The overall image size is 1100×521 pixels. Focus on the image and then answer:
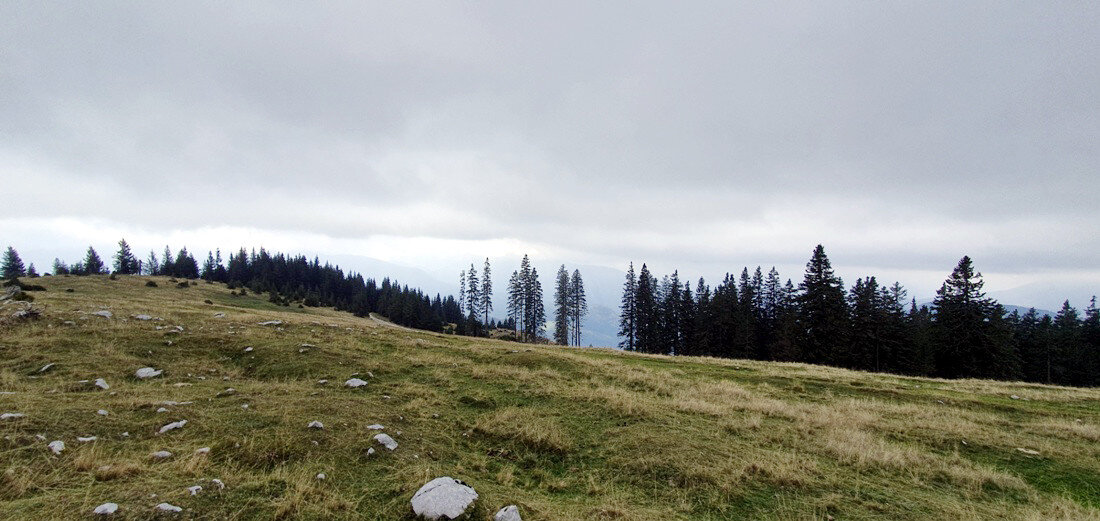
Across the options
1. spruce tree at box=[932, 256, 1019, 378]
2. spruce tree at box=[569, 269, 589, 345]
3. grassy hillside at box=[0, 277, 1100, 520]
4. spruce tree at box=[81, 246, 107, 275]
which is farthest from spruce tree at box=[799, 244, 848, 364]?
spruce tree at box=[81, 246, 107, 275]

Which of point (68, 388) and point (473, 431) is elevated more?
point (68, 388)

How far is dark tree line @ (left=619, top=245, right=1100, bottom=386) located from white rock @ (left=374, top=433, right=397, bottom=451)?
5552 centimetres

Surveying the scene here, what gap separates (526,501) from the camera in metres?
6.92

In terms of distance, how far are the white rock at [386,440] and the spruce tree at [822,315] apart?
55508 millimetres

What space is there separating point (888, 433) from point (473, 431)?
1228 centimetres

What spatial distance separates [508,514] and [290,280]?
5457 inches

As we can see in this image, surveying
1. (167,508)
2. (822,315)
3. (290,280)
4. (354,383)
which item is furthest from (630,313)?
(290,280)

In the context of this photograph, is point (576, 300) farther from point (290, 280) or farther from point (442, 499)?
point (290, 280)

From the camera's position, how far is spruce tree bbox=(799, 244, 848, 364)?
50.1m

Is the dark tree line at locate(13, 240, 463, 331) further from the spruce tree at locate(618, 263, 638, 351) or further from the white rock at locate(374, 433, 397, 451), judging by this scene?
the white rock at locate(374, 433, 397, 451)

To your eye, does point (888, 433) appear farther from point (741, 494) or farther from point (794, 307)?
point (794, 307)

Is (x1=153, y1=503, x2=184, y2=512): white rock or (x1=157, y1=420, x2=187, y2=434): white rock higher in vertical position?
(x1=153, y1=503, x2=184, y2=512): white rock

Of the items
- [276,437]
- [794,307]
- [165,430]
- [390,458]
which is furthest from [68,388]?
[794,307]

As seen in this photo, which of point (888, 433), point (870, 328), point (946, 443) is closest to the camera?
point (946, 443)
